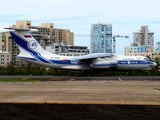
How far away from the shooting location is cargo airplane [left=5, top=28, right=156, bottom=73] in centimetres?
4144

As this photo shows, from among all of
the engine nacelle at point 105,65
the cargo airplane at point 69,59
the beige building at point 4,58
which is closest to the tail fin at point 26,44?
the cargo airplane at point 69,59

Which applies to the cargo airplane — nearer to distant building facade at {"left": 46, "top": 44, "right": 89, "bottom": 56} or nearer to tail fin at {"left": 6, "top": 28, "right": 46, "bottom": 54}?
tail fin at {"left": 6, "top": 28, "right": 46, "bottom": 54}

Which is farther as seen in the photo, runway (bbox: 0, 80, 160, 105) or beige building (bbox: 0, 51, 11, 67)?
beige building (bbox: 0, 51, 11, 67)

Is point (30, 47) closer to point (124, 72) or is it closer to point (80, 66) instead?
point (80, 66)

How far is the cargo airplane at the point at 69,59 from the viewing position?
4144 centimetres

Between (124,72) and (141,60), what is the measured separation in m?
5.46

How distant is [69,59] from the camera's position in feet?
137

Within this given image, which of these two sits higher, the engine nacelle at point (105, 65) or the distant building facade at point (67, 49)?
the distant building facade at point (67, 49)
